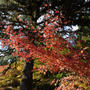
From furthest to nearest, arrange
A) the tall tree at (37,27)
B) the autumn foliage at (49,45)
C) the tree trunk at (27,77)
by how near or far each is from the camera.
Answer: the tree trunk at (27,77), the tall tree at (37,27), the autumn foliage at (49,45)

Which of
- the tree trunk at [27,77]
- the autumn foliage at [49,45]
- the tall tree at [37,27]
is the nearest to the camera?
the autumn foliage at [49,45]

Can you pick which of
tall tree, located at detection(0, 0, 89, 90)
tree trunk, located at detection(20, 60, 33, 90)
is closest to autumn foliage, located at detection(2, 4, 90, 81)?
tall tree, located at detection(0, 0, 89, 90)

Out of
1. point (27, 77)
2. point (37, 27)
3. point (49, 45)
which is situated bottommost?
point (27, 77)

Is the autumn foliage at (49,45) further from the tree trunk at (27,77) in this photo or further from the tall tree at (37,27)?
the tree trunk at (27,77)

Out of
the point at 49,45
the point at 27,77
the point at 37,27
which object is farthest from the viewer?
the point at 27,77

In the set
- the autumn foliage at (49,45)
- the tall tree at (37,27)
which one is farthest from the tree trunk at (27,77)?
the autumn foliage at (49,45)

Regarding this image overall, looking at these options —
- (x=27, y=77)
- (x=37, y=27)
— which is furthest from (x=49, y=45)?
(x=27, y=77)

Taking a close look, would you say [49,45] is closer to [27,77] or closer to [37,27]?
[37,27]

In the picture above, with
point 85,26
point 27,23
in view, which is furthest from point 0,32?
point 85,26

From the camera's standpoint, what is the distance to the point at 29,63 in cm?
883

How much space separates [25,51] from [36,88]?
3.33 meters

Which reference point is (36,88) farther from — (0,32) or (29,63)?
(0,32)

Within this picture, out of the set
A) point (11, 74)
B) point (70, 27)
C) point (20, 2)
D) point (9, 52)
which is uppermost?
point (20, 2)

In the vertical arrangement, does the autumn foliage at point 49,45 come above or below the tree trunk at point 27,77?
above
